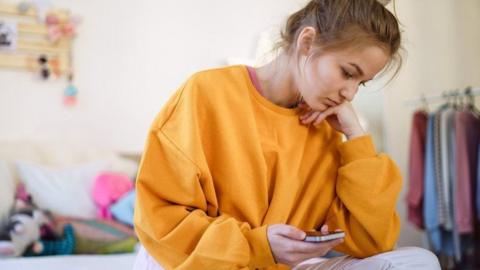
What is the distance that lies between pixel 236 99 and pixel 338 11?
0.84ft

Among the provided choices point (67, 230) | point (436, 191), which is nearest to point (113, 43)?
point (67, 230)

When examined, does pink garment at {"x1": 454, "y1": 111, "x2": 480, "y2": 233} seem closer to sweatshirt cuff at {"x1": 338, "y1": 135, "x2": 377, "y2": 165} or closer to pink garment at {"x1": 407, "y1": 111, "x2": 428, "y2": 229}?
pink garment at {"x1": 407, "y1": 111, "x2": 428, "y2": 229}

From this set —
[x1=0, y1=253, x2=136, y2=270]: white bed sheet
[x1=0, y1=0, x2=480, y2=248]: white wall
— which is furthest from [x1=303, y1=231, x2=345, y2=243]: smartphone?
[x1=0, y1=0, x2=480, y2=248]: white wall

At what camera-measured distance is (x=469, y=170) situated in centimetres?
191

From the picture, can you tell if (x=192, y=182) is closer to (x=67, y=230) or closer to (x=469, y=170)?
(x=67, y=230)

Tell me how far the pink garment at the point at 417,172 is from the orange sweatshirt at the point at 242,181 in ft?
4.02

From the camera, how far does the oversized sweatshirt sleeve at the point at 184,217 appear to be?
721 millimetres

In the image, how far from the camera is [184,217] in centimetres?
77

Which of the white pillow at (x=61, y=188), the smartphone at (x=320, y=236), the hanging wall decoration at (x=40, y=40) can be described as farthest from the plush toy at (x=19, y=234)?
the smartphone at (x=320, y=236)

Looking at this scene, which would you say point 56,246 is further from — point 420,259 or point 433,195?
point 433,195

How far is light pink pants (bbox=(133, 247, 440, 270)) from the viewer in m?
0.76

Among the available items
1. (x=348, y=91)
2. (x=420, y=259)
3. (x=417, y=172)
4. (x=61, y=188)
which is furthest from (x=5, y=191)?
(x=417, y=172)

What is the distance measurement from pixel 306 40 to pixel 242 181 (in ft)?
0.98

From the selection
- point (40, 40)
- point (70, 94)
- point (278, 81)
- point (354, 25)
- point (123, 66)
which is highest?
point (354, 25)
